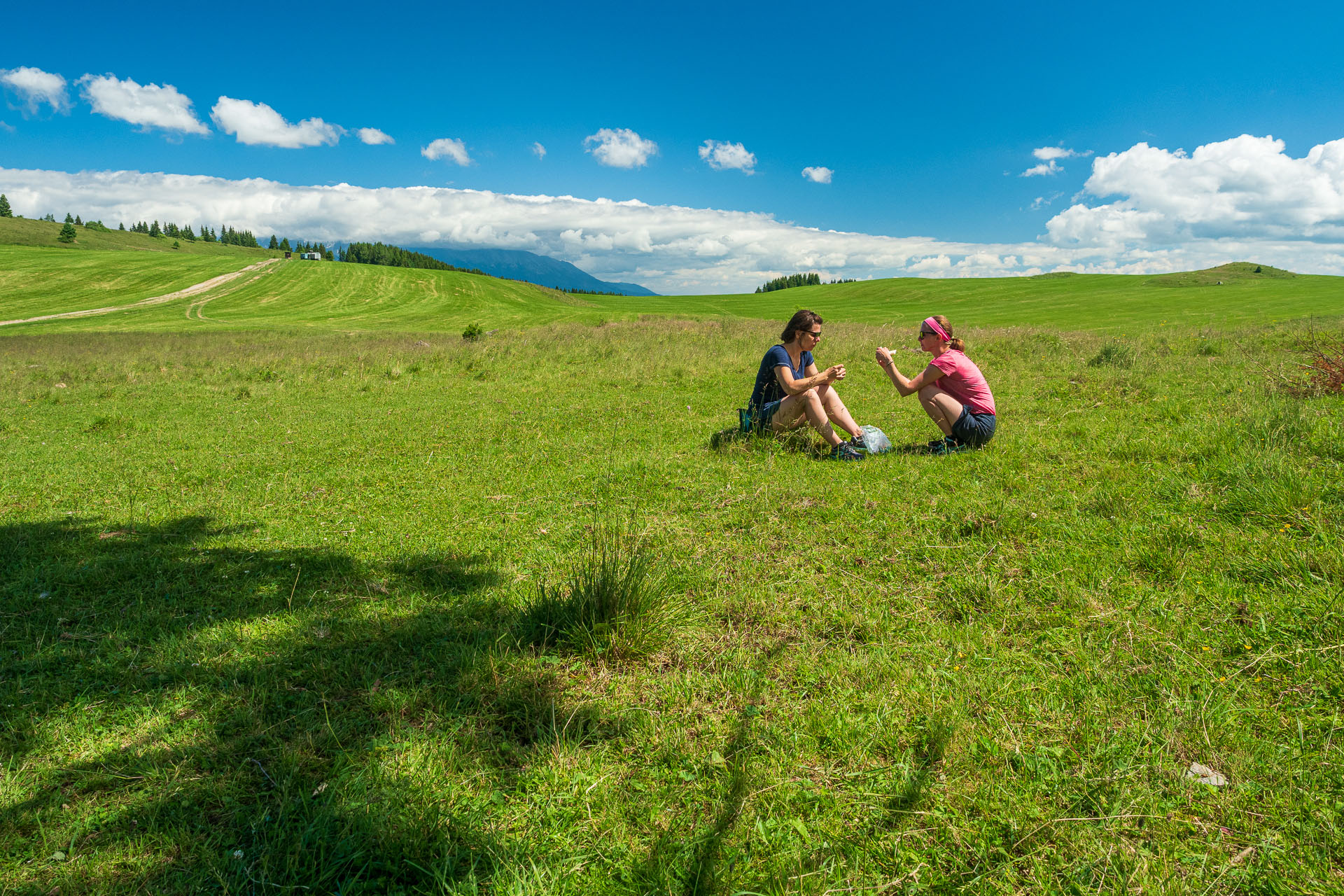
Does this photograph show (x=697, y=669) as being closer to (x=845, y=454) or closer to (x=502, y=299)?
(x=845, y=454)

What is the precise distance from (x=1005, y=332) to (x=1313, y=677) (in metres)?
20.5

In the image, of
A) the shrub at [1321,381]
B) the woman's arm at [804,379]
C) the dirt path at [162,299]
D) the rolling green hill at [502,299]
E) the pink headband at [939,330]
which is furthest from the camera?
the dirt path at [162,299]

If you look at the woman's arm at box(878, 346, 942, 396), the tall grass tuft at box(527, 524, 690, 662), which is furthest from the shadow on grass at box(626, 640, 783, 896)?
the woman's arm at box(878, 346, 942, 396)

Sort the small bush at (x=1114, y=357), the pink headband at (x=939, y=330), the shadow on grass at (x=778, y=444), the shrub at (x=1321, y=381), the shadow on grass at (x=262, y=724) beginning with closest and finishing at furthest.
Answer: the shadow on grass at (x=262, y=724), the pink headband at (x=939, y=330), the shadow on grass at (x=778, y=444), the shrub at (x=1321, y=381), the small bush at (x=1114, y=357)

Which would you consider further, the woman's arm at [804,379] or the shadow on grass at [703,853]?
the woman's arm at [804,379]

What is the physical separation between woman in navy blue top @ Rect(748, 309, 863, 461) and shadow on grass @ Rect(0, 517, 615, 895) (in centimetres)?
419

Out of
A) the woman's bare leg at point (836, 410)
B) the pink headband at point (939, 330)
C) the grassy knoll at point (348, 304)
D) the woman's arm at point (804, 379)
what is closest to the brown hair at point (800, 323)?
the woman's arm at point (804, 379)

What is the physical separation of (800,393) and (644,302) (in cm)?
7449

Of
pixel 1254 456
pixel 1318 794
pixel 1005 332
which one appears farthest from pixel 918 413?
pixel 1005 332

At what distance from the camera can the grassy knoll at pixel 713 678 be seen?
213 centimetres

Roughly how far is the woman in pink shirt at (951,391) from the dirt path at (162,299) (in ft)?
204

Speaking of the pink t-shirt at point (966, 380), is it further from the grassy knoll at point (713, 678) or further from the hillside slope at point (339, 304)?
the hillside slope at point (339, 304)

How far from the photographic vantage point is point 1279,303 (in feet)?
134

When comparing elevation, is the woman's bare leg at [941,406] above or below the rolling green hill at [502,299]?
below
